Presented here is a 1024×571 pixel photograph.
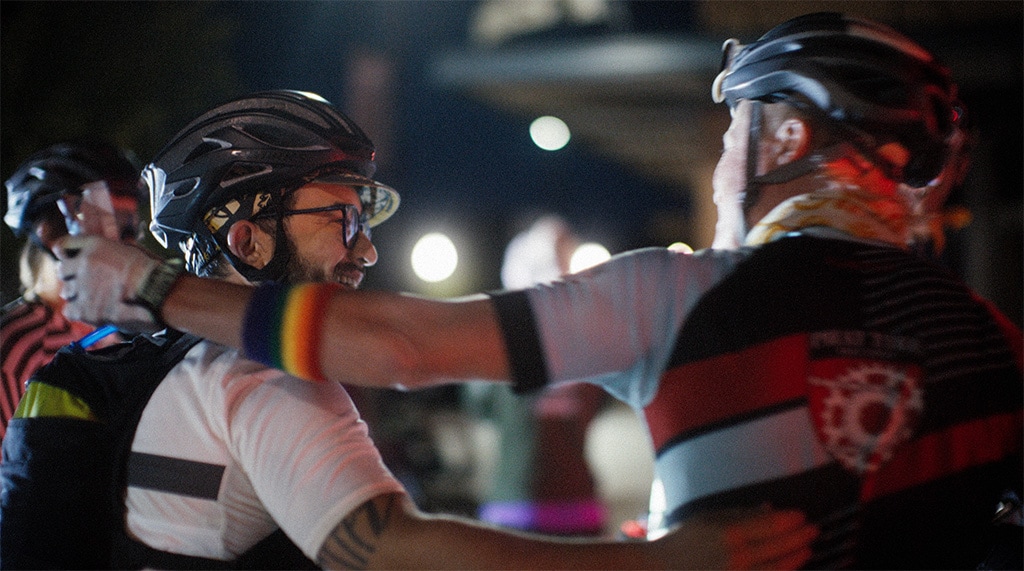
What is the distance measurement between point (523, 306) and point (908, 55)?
3.46 feet

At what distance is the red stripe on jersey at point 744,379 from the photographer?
1.69 metres

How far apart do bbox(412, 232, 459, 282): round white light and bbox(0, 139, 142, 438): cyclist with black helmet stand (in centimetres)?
898

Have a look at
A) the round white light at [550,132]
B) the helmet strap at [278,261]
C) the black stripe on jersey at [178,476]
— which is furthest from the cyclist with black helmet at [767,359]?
the round white light at [550,132]

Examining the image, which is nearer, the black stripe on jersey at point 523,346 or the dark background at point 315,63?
the black stripe on jersey at point 523,346

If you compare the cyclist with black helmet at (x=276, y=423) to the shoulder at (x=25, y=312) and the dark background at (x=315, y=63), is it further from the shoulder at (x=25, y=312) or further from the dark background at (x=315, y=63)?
the shoulder at (x=25, y=312)

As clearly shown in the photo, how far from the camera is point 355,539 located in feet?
A: 5.90

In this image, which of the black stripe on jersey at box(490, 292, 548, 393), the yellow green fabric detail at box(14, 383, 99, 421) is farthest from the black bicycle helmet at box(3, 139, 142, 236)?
the black stripe on jersey at box(490, 292, 548, 393)

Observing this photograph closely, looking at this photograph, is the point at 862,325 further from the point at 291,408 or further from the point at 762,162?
the point at 291,408

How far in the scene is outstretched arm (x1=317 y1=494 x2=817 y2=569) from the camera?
1.68 metres

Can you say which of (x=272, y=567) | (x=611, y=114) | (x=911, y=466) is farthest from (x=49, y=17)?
(x=611, y=114)

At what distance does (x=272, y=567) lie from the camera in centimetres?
212

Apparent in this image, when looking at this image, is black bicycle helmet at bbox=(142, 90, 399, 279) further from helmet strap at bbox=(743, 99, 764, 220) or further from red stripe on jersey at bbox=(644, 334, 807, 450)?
red stripe on jersey at bbox=(644, 334, 807, 450)

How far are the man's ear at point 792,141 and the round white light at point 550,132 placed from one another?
13.2m

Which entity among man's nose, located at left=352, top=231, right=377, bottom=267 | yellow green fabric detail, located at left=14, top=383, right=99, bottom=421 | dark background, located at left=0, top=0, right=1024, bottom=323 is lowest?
yellow green fabric detail, located at left=14, top=383, right=99, bottom=421
